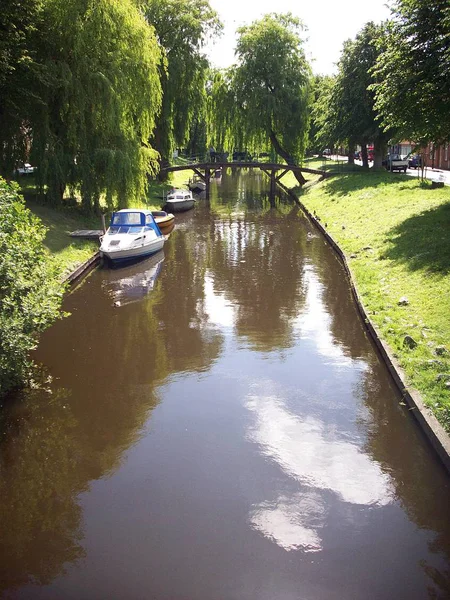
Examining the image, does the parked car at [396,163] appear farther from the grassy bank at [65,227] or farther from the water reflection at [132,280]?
the water reflection at [132,280]

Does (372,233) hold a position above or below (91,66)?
below

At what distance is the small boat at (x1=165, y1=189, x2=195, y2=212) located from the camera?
37.1 m

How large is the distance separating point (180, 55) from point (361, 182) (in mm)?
16488

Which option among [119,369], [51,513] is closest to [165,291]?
[119,369]

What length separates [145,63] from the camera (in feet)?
87.1

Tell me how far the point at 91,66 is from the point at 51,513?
2241cm

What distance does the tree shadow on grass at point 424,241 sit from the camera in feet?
53.9

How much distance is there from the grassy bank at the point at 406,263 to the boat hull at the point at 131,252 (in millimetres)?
8038

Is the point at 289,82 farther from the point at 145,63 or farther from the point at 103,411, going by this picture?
the point at 103,411

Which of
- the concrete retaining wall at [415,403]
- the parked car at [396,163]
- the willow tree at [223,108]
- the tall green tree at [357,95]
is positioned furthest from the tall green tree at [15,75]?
the parked car at [396,163]

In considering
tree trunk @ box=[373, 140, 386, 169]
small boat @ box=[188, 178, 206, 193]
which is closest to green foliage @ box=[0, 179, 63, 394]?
tree trunk @ box=[373, 140, 386, 169]

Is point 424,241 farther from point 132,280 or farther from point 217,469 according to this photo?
point 217,469

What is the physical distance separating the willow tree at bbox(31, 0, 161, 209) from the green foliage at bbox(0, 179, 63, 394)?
48.7 ft

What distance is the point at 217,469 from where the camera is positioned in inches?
323
